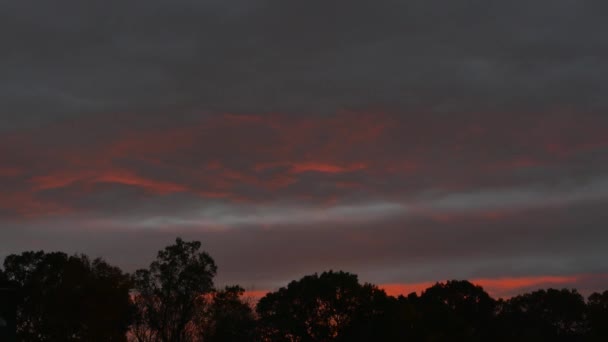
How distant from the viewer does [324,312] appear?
3890 inches

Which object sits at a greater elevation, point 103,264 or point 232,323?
point 103,264

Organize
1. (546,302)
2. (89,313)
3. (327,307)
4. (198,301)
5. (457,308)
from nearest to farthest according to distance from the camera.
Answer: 1. (89,313)
2. (198,301)
3. (327,307)
4. (457,308)
5. (546,302)

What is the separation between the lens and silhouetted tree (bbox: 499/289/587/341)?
116m

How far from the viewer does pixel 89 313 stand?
77.4 metres

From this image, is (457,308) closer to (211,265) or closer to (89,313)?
(211,265)

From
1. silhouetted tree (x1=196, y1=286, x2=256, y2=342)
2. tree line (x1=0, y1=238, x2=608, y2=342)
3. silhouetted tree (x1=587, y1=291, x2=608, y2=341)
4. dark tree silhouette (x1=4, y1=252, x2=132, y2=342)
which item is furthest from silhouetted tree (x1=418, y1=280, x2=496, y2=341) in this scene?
dark tree silhouette (x1=4, y1=252, x2=132, y2=342)

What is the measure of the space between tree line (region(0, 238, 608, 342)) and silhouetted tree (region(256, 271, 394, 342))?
0.43ft

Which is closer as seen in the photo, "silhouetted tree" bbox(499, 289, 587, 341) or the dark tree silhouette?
the dark tree silhouette

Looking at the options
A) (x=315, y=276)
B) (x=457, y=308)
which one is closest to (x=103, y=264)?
(x=315, y=276)

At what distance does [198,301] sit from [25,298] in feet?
63.4

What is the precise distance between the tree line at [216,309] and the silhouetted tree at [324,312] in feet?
0.43

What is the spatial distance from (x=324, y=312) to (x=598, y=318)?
40.3 metres

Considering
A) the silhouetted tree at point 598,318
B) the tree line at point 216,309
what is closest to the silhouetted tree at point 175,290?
the tree line at point 216,309

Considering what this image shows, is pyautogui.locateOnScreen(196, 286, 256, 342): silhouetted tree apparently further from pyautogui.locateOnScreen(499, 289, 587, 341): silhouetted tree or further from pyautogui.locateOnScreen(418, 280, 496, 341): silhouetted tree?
pyautogui.locateOnScreen(499, 289, 587, 341): silhouetted tree
